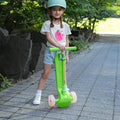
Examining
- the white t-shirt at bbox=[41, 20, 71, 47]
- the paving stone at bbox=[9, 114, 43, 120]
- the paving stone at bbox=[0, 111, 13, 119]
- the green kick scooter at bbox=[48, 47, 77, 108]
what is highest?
the white t-shirt at bbox=[41, 20, 71, 47]

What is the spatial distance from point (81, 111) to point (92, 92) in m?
0.98

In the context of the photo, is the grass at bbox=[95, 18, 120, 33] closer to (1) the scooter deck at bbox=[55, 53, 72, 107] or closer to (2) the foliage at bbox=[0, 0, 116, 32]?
(2) the foliage at bbox=[0, 0, 116, 32]

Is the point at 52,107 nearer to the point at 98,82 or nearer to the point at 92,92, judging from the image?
the point at 92,92


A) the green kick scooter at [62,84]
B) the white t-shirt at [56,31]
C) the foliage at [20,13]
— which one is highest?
the foliage at [20,13]

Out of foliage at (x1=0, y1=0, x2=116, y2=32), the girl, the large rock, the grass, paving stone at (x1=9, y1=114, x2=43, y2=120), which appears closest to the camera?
paving stone at (x1=9, y1=114, x2=43, y2=120)

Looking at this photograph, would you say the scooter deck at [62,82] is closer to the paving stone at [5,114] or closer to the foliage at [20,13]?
the paving stone at [5,114]

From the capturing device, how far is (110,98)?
381 centimetres

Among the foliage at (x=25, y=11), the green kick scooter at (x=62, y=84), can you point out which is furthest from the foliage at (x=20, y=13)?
the green kick scooter at (x=62, y=84)

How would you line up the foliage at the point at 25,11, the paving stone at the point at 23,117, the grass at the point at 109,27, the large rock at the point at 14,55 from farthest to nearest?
the grass at the point at 109,27, the foliage at the point at 25,11, the large rock at the point at 14,55, the paving stone at the point at 23,117

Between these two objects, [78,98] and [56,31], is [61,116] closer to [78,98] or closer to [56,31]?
[78,98]

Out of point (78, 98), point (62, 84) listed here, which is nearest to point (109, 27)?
point (78, 98)

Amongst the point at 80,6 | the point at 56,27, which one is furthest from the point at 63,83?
the point at 80,6

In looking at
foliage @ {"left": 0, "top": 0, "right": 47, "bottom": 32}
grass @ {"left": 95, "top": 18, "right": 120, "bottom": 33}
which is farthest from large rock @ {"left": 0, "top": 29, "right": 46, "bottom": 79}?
grass @ {"left": 95, "top": 18, "right": 120, "bottom": 33}

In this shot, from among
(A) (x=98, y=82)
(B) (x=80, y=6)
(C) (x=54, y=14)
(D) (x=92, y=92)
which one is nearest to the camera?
(C) (x=54, y=14)
